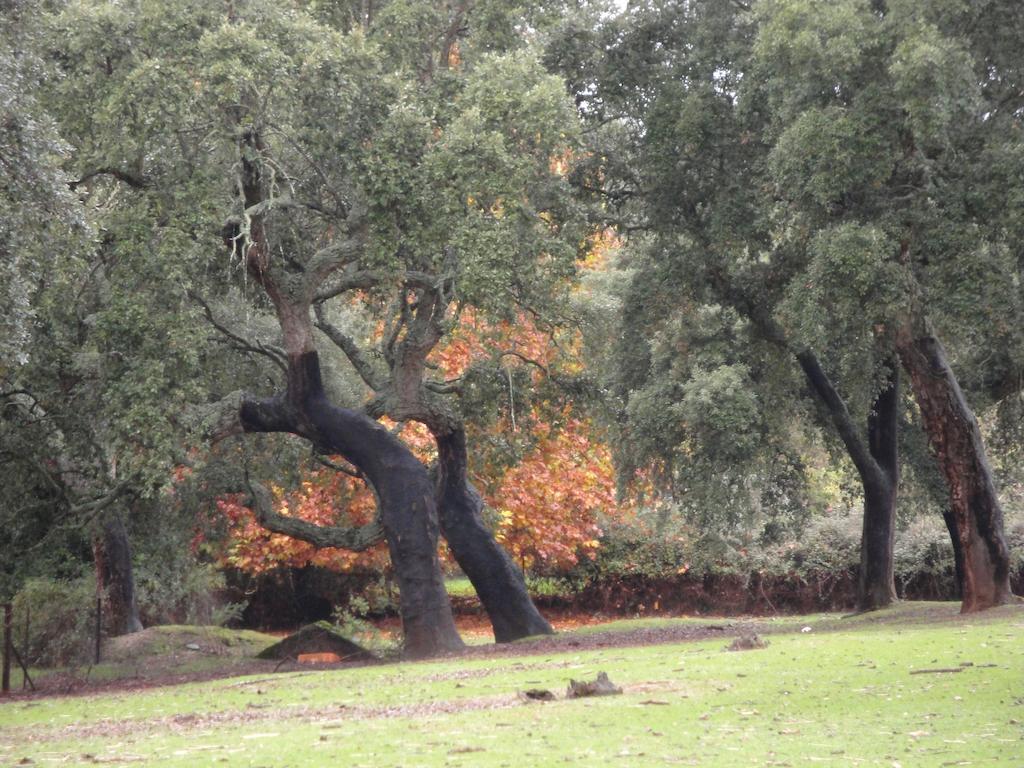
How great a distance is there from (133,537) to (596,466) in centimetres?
1255

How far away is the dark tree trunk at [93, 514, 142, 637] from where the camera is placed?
23.1 metres

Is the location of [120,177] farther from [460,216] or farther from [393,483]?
[393,483]

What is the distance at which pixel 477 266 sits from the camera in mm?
16266

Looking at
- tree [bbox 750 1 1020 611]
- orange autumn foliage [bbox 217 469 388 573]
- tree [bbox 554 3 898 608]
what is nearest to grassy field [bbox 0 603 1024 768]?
tree [bbox 750 1 1020 611]

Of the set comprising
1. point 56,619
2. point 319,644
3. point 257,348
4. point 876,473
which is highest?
point 257,348

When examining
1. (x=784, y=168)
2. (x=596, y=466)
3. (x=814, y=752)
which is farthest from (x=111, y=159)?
(x=596, y=466)

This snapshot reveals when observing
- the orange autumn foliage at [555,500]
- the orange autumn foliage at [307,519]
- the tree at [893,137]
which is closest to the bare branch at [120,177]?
the orange autumn foliage at [307,519]

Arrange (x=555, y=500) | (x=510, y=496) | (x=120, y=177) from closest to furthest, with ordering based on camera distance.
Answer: (x=120, y=177), (x=510, y=496), (x=555, y=500)

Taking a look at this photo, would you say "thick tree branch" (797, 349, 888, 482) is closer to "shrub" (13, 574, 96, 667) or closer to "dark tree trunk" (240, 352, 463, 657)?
"dark tree trunk" (240, 352, 463, 657)

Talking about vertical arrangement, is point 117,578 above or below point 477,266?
below

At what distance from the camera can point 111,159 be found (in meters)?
16.4

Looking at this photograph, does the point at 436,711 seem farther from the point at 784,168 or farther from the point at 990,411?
the point at 990,411

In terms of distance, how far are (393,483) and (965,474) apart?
934 cm

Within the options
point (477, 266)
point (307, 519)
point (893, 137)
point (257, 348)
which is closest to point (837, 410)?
point (893, 137)
